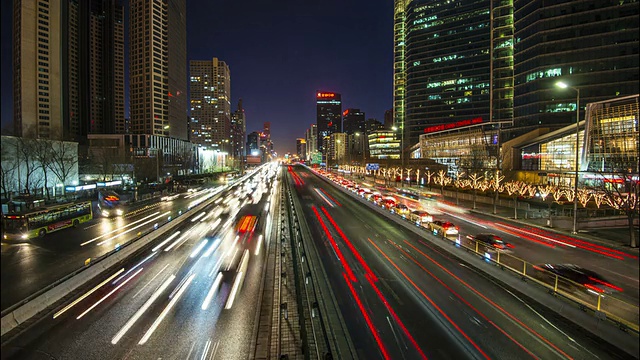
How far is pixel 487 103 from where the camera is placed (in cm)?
13400

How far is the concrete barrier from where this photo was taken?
13055 mm

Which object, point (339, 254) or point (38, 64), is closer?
point (339, 254)

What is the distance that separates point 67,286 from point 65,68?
17340 centimetres

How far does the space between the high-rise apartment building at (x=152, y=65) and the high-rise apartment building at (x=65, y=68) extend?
1002 inches

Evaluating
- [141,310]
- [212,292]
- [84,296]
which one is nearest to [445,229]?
[212,292]

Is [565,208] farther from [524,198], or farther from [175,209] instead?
[175,209]

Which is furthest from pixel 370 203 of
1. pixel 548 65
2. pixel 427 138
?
pixel 427 138

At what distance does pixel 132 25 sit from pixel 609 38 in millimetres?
176035

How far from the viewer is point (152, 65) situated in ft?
501

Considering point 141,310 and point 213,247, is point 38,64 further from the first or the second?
point 141,310

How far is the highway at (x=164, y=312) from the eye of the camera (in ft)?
38.8

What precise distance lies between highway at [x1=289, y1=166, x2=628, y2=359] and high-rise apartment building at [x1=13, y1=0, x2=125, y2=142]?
5890 centimetres

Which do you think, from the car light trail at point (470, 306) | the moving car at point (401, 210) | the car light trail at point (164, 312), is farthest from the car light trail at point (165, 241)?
the moving car at point (401, 210)

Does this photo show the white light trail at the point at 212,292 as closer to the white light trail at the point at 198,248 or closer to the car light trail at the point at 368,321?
the white light trail at the point at 198,248
